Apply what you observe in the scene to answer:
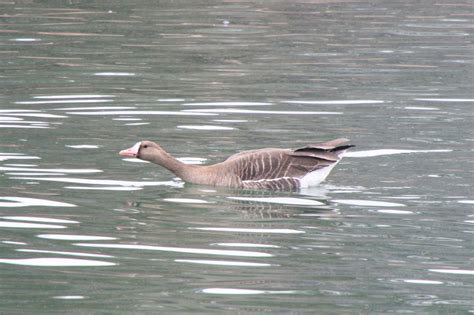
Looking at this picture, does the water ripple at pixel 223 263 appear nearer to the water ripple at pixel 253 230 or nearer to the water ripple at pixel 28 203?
the water ripple at pixel 253 230

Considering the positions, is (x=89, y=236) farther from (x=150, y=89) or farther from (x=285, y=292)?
(x=150, y=89)

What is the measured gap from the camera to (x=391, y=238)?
11.9m

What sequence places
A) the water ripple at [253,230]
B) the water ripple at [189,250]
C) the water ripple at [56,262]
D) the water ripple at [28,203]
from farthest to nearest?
the water ripple at [28,203]
the water ripple at [253,230]
the water ripple at [189,250]
the water ripple at [56,262]

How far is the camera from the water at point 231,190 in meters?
10.2

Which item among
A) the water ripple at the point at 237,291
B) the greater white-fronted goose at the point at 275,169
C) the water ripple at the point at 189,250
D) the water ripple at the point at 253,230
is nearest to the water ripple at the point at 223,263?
the water ripple at the point at 189,250

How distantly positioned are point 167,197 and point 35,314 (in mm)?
4657

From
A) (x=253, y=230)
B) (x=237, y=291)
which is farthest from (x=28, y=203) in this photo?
(x=237, y=291)

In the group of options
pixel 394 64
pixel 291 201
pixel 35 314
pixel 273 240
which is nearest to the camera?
pixel 35 314

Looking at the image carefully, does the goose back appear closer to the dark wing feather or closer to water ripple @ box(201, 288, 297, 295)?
the dark wing feather

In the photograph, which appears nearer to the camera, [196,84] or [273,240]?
[273,240]

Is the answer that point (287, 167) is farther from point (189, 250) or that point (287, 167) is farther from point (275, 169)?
point (189, 250)

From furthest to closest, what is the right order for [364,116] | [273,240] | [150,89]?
[150,89] → [364,116] → [273,240]

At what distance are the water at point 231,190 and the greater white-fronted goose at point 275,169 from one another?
0.48ft

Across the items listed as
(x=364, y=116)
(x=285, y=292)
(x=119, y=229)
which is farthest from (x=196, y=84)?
(x=285, y=292)
